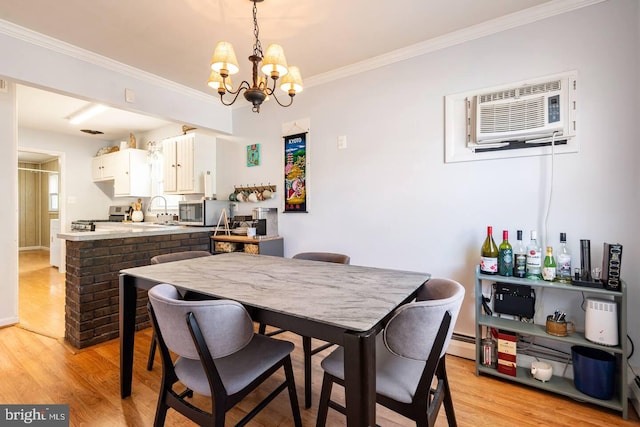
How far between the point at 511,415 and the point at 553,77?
85.7 inches

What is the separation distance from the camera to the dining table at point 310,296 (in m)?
0.96

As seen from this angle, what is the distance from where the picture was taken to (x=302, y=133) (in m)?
3.21

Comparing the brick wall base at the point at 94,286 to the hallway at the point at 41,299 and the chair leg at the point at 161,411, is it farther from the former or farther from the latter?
the chair leg at the point at 161,411

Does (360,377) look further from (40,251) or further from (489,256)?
(40,251)

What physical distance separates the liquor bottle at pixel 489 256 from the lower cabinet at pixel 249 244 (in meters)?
2.02

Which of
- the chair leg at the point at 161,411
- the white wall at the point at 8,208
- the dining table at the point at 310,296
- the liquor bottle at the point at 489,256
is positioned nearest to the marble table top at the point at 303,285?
the dining table at the point at 310,296

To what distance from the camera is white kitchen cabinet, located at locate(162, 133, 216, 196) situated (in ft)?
12.8

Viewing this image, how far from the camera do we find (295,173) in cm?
327

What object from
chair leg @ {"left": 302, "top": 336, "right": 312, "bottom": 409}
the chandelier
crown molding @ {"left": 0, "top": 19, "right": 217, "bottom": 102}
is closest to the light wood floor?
chair leg @ {"left": 302, "top": 336, "right": 312, "bottom": 409}

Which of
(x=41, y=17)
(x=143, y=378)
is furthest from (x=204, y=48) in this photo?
(x=143, y=378)

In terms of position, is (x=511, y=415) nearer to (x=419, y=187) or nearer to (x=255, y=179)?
(x=419, y=187)

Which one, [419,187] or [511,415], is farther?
[419,187]

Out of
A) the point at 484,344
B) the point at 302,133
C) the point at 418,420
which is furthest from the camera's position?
the point at 302,133

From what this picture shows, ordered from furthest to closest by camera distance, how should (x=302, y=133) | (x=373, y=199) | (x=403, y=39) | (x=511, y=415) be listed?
(x=302, y=133) < (x=373, y=199) < (x=403, y=39) < (x=511, y=415)
